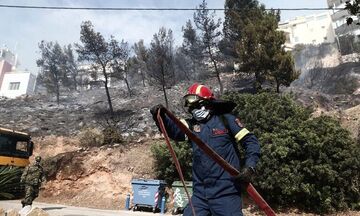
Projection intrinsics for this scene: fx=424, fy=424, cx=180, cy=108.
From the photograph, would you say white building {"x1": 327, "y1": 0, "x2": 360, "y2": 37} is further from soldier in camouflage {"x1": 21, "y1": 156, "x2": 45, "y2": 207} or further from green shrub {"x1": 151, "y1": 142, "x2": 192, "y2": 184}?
soldier in camouflage {"x1": 21, "y1": 156, "x2": 45, "y2": 207}

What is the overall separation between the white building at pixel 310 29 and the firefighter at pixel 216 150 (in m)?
70.7

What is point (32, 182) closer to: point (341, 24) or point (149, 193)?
point (149, 193)

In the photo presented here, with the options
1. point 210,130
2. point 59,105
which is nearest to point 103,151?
point 210,130

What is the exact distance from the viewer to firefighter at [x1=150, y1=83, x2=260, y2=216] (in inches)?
156

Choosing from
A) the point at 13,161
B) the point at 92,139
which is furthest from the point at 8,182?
the point at 92,139

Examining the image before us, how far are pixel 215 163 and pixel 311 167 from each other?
9.34 metres

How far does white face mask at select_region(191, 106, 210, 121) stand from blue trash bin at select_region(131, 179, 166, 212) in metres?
11.0

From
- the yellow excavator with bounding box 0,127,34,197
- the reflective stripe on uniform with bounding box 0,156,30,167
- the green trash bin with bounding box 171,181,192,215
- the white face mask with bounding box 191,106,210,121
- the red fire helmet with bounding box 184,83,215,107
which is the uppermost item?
the red fire helmet with bounding box 184,83,215,107

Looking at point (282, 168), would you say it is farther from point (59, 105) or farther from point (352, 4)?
point (59, 105)

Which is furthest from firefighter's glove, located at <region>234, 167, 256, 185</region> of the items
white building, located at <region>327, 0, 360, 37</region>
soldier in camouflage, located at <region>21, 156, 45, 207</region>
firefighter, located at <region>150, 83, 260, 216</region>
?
white building, located at <region>327, 0, 360, 37</region>

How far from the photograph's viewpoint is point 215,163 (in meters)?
4.04

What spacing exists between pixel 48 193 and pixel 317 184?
12963 millimetres

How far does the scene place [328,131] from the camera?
525 inches

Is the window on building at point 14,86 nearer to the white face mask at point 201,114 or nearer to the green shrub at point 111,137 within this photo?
the green shrub at point 111,137
